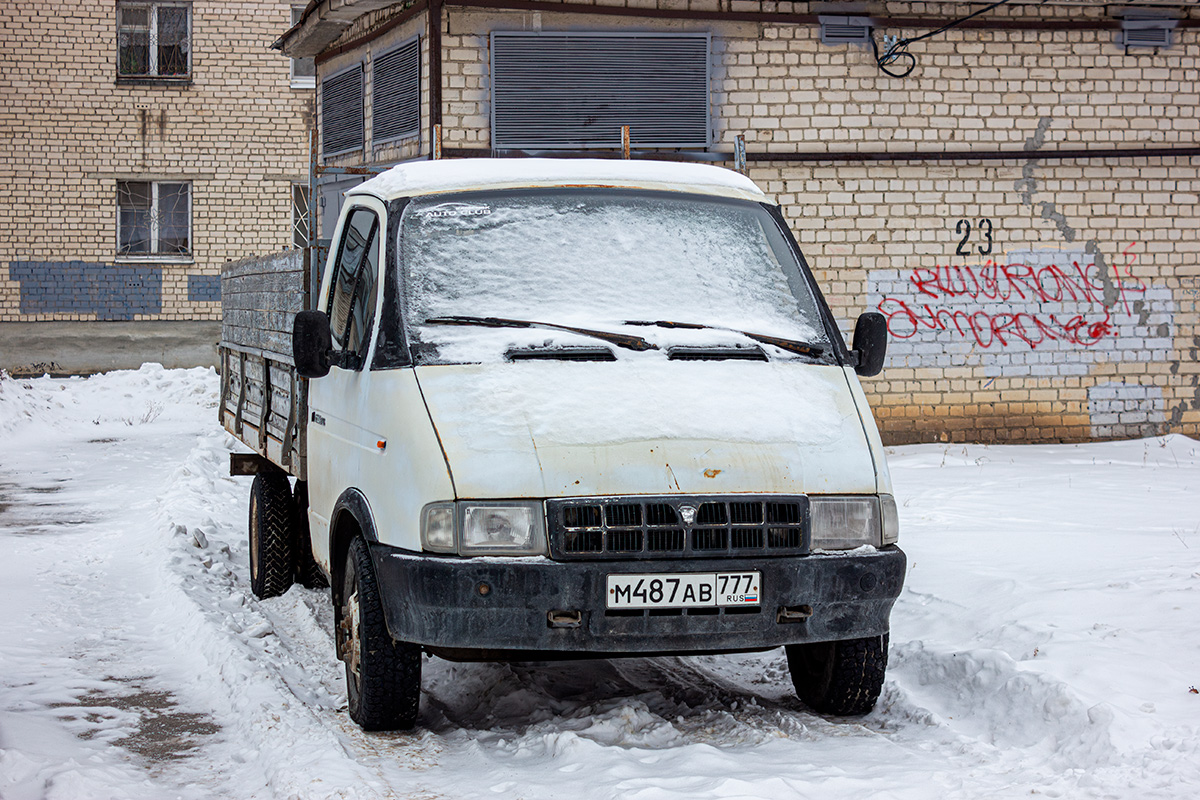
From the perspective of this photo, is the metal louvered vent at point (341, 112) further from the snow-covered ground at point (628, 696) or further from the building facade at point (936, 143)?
the snow-covered ground at point (628, 696)

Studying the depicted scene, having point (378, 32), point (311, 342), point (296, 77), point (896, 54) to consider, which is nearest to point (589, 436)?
point (311, 342)

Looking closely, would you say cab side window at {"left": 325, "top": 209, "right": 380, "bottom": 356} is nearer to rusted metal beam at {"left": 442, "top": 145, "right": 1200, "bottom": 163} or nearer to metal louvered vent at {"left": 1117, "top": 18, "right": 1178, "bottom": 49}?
rusted metal beam at {"left": 442, "top": 145, "right": 1200, "bottom": 163}

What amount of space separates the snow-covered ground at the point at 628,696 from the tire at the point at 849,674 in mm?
83

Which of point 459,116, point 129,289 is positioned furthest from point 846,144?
point 129,289

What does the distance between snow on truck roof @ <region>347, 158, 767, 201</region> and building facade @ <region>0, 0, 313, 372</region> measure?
1757 centimetres

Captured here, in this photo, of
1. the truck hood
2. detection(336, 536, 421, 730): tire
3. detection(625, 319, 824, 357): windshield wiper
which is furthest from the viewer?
detection(625, 319, 824, 357): windshield wiper

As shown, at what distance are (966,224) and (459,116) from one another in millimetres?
5338

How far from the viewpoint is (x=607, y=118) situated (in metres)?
12.6

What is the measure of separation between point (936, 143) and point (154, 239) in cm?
1468

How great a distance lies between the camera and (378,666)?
415 cm

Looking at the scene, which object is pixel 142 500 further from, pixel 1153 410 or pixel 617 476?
pixel 1153 410

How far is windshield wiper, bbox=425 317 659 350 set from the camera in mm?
4367

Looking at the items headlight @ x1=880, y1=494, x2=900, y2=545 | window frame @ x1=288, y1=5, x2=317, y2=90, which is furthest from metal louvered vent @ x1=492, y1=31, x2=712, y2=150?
window frame @ x1=288, y1=5, x2=317, y2=90

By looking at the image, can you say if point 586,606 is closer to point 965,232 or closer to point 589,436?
point 589,436
